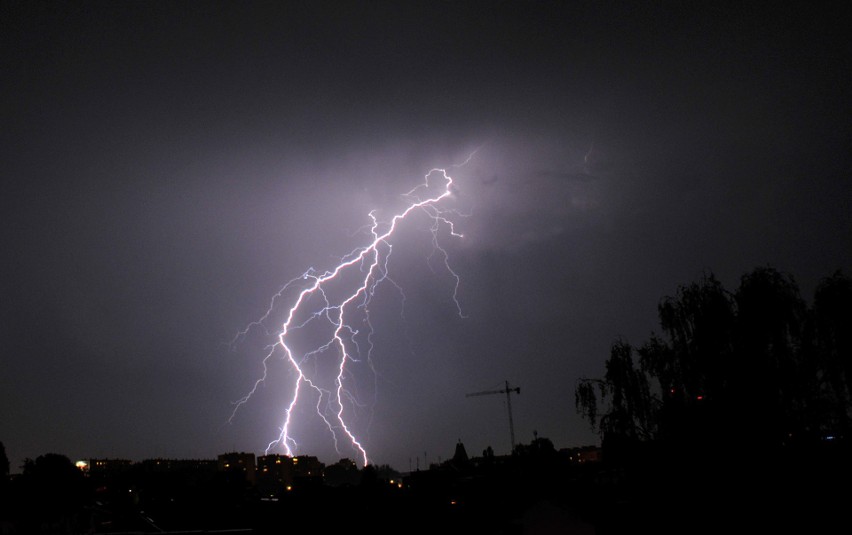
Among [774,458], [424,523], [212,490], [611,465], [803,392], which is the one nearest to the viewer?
[424,523]

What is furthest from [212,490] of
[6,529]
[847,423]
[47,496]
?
[847,423]

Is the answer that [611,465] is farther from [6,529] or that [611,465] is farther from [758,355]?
[6,529]

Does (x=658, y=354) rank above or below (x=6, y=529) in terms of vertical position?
above

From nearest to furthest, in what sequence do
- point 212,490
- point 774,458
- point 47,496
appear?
point 774,458 → point 47,496 → point 212,490

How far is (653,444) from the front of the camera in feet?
57.9

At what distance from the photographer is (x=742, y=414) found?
48.6 ft

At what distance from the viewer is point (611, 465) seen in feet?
72.1

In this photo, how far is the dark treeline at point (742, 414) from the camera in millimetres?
12258

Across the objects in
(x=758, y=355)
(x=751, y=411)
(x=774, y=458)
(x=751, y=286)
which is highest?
(x=751, y=286)

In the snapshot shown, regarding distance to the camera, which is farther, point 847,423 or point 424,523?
point 847,423

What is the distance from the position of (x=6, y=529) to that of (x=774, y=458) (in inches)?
711

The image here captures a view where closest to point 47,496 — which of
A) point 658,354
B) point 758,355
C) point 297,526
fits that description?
point 297,526

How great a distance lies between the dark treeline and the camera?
12.3 meters

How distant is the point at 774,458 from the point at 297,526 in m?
10.3
